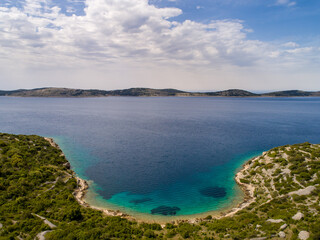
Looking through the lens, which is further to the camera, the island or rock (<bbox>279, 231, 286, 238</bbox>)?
the island

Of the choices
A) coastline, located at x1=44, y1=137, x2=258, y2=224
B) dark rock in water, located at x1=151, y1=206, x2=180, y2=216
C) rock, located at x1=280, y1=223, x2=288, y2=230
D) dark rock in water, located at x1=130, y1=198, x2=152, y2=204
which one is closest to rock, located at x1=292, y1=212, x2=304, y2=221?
rock, located at x1=280, y1=223, x2=288, y2=230

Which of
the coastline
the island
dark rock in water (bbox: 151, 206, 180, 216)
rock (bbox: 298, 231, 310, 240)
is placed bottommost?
dark rock in water (bbox: 151, 206, 180, 216)

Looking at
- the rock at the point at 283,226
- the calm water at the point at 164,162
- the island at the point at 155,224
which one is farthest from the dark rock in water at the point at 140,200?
the rock at the point at 283,226

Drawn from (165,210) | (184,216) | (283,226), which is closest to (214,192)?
(184,216)

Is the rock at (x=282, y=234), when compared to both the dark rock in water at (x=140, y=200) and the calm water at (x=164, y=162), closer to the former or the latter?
the calm water at (x=164, y=162)

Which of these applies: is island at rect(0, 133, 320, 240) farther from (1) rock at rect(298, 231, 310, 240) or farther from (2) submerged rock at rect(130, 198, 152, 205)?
(2) submerged rock at rect(130, 198, 152, 205)

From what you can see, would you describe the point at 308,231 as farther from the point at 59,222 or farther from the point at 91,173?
the point at 91,173
